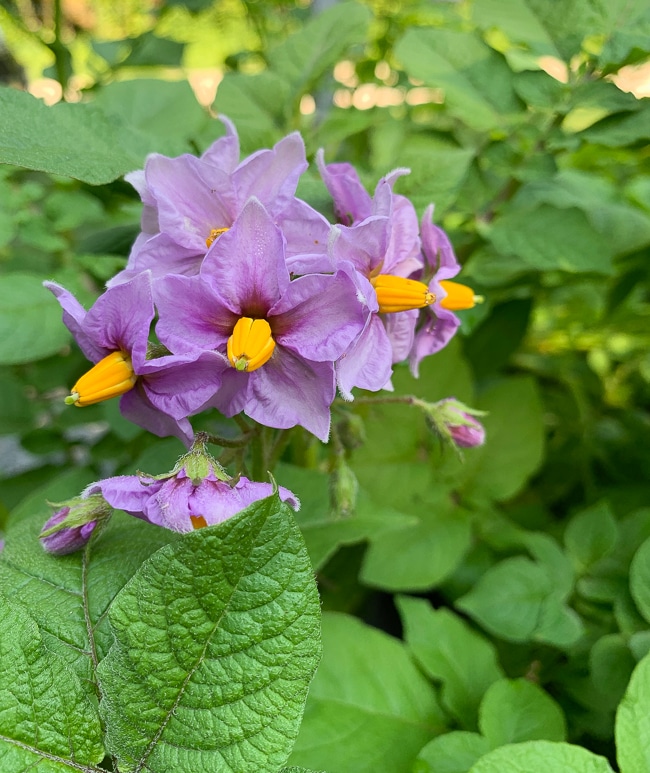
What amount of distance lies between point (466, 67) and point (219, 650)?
650 mm

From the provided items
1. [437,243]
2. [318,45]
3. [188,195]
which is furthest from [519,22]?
[188,195]

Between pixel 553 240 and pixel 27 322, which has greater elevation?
pixel 553 240

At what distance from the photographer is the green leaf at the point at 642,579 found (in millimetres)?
570

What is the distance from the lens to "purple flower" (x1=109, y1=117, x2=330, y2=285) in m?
0.47

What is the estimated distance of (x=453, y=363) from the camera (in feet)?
2.62

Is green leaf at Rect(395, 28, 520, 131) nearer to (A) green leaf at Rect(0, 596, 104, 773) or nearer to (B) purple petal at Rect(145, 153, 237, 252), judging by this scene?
(B) purple petal at Rect(145, 153, 237, 252)

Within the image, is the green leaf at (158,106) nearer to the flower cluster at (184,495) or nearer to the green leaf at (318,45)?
the green leaf at (318,45)

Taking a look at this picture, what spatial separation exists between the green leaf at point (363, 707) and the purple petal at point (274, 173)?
385mm

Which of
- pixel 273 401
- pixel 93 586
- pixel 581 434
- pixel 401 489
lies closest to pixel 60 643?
pixel 93 586

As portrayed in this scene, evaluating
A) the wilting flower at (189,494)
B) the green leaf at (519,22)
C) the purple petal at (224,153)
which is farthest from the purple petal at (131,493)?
the green leaf at (519,22)

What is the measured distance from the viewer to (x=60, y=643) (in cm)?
42

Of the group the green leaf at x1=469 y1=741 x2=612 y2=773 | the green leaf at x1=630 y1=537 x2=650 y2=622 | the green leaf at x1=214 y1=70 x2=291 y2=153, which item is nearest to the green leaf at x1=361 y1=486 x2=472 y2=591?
the green leaf at x1=630 y1=537 x2=650 y2=622

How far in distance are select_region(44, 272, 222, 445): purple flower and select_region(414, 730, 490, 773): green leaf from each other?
0.98 feet

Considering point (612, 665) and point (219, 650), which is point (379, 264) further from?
point (612, 665)
